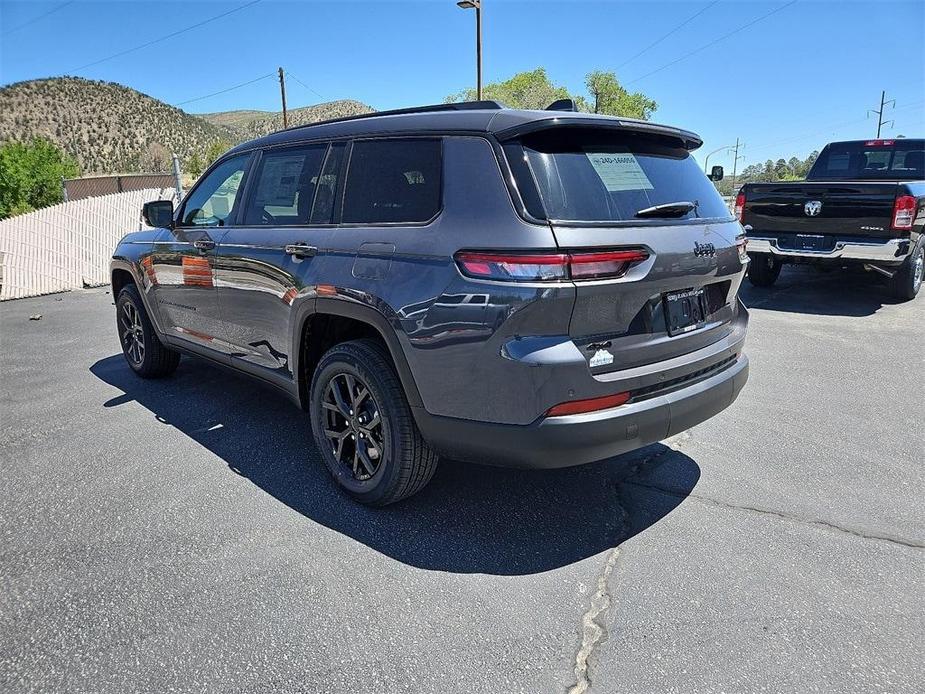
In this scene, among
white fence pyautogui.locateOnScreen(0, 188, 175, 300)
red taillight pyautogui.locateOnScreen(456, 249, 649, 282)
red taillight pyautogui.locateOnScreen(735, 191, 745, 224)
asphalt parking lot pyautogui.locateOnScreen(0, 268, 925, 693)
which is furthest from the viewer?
white fence pyautogui.locateOnScreen(0, 188, 175, 300)

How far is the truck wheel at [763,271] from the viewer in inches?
350

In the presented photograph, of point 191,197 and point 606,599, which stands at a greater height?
point 191,197

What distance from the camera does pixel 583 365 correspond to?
7.77 ft

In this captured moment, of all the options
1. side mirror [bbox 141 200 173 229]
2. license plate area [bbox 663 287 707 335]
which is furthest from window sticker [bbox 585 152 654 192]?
side mirror [bbox 141 200 173 229]

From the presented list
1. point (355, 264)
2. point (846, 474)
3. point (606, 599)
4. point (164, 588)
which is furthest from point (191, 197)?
point (846, 474)

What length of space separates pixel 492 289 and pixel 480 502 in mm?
1261

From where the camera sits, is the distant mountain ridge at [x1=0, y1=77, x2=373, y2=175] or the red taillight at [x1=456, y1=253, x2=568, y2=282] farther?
the distant mountain ridge at [x1=0, y1=77, x2=373, y2=175]

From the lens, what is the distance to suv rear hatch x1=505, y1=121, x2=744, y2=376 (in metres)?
2.41

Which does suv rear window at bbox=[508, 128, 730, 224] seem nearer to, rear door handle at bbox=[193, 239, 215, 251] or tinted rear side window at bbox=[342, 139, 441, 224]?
tinted rear side window at bbox=[342, 139, 441, 224]

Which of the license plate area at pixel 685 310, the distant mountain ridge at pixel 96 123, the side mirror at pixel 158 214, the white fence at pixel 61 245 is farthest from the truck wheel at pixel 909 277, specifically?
the distant mountain ridge at pixel 96 123

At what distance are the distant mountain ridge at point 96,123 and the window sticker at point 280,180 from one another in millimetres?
61094

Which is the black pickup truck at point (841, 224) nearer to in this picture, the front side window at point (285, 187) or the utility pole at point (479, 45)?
the front side window at point (285, 187)

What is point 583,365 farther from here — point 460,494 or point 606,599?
point 460,494

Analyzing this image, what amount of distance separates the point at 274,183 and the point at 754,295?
24.0 ft
